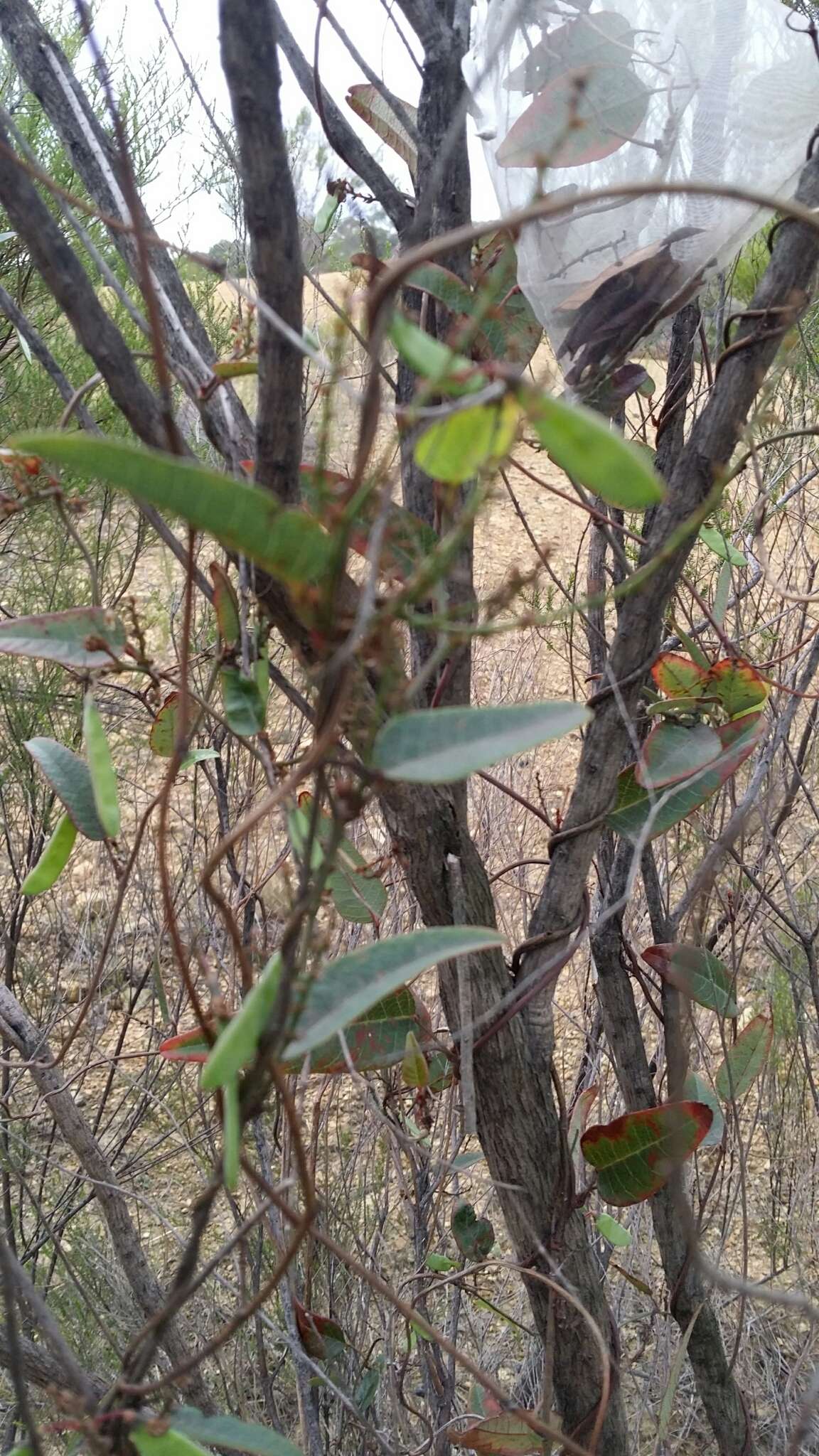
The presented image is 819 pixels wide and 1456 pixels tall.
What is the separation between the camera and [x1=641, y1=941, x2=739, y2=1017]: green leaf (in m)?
0.61

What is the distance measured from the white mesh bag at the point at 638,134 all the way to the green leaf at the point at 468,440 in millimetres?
321

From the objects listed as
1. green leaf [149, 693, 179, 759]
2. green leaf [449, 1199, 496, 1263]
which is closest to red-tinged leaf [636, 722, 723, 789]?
green leaf [149, 693, 179, 759]

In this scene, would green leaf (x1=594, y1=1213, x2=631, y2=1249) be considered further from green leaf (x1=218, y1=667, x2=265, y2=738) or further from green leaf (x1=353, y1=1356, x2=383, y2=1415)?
green leaf (x1=218, y1=667, x2=265, y2=738)

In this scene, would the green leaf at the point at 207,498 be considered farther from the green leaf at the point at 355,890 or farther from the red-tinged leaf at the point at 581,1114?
the red-tinged leaf at the point at 581,1114

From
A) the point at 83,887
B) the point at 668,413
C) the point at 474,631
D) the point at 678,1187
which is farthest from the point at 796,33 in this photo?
the point at 83,887

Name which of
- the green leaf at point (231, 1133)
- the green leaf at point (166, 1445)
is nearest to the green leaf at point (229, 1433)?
the green leaf at point (166, 1445)

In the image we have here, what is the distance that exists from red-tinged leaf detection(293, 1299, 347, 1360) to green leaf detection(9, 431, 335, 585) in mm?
636

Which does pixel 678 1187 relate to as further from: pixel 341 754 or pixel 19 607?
pixel 19 607

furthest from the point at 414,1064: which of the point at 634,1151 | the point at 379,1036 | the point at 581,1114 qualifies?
the point at 581,1114

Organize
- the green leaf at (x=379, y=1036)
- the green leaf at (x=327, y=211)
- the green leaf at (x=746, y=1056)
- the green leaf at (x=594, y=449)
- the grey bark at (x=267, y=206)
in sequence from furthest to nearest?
the green leaf at (x=746, y=1056) < the green leaf at (x=327, y=211) < the green leaf at (x=379, y=1036) < the grey bark at (x=267, y=206) < the green leaf at (x=594, y=449)

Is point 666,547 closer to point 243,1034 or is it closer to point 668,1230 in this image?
point 243,1034

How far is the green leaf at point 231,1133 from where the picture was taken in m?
0.27

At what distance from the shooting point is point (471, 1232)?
671mm

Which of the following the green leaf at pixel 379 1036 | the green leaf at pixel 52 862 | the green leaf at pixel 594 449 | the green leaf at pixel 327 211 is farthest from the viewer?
the green leaf at pixel 327 211
